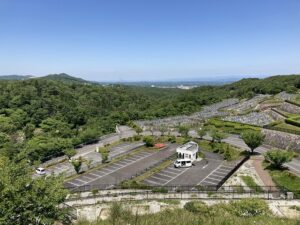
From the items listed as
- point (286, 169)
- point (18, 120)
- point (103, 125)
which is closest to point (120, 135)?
point (103, 125)

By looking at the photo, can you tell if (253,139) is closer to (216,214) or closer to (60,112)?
(216,214)

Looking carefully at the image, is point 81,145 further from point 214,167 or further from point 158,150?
point 214,167

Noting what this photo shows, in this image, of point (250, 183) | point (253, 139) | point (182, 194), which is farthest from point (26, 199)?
point (253, 139)

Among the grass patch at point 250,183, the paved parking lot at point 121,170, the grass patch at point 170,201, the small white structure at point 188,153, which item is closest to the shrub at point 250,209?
the grass patch at point 170,201

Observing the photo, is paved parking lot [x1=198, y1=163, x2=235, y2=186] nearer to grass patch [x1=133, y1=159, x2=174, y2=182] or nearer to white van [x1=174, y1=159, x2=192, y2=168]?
white van [x1=174, y1=159, x2=192, y2=168]

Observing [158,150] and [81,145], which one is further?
[81,145]
